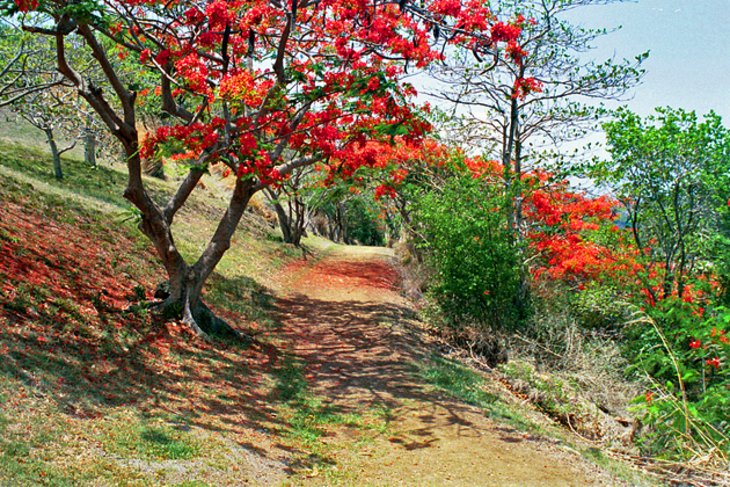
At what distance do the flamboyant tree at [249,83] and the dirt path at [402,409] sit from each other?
250 cm

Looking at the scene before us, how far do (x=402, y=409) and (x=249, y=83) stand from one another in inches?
198

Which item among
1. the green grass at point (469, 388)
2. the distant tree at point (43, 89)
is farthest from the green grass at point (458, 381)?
the distant tree at point (43, 89)

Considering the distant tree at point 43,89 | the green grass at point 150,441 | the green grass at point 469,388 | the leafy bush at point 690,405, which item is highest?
the distant tree at point 43,89

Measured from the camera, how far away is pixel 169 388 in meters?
6.62

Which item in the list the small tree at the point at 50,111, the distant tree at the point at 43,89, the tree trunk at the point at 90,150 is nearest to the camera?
the distant tree at the point at 43,89

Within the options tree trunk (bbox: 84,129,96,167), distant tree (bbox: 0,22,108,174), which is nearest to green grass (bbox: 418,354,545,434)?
distant tree (bbox: 0,22,108,174)

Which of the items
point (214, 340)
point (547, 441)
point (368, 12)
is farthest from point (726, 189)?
point (214, 340)

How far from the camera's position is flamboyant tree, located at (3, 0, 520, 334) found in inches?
308

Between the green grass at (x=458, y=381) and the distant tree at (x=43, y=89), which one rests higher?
the distant tree at (x=43, y=89)

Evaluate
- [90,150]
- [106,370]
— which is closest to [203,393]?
[106,370]

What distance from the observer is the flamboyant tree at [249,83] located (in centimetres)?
782

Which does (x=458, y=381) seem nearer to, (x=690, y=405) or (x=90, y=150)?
(x=690, y=405)

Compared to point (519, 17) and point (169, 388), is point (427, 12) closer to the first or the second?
point (519, 17)

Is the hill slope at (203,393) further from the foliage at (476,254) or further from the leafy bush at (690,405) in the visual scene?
the foliage at (476,254)
